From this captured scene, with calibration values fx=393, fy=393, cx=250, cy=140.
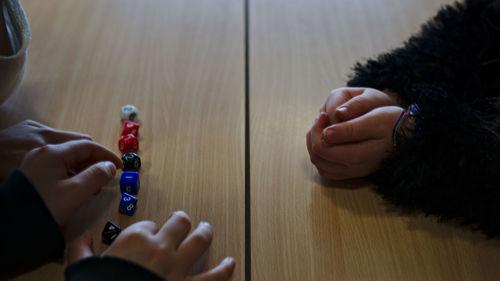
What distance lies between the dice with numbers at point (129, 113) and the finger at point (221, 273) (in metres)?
0.38

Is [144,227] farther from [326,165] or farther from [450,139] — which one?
[450,139]

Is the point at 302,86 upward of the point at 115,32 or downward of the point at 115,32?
downward

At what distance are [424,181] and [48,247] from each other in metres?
0.62

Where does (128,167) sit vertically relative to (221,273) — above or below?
above

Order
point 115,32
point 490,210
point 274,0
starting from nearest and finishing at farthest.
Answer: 1. point 490,210
2. point 115,32
3. point 274,0

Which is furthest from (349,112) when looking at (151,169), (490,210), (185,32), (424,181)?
(185,32)

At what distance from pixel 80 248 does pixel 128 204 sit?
107 millimetres

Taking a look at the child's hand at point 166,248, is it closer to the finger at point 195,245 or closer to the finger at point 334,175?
the finger at point 195,245

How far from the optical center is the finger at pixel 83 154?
0.66 m

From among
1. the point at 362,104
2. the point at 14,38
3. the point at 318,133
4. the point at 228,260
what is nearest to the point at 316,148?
the point at 318,133

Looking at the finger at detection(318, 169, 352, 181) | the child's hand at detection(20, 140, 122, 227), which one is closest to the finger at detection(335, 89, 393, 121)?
the finger at detection(318, 169, 352, 181)

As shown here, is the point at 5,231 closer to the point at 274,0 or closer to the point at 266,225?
the point at 266,225

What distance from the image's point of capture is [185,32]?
107 centimetres

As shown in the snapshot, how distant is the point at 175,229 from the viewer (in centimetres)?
61
